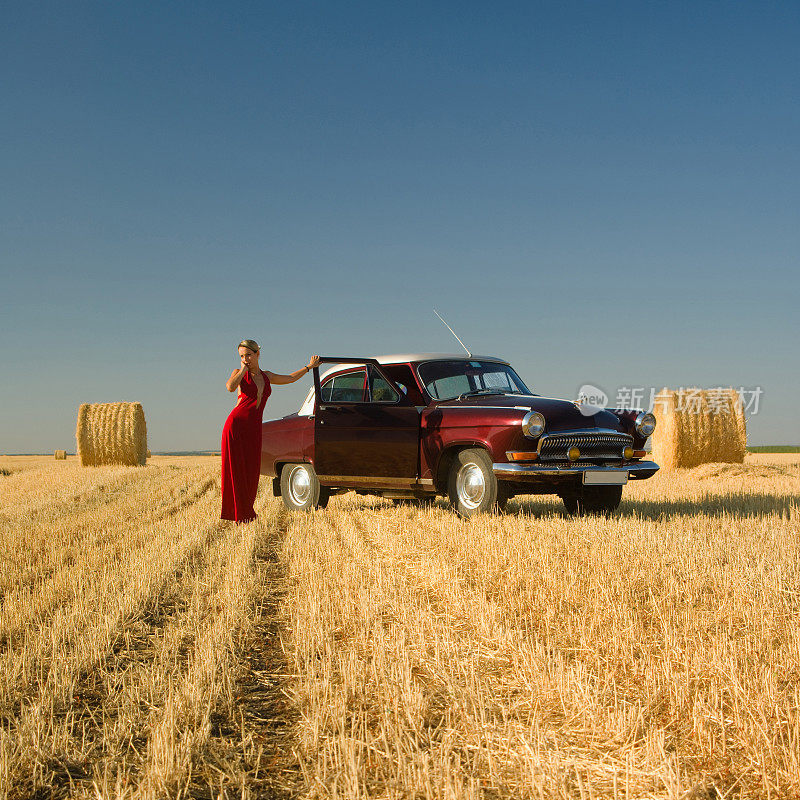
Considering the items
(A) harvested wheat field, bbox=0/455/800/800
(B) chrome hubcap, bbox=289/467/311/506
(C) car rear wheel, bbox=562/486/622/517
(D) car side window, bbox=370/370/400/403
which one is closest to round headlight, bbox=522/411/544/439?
(A) harvested wheat field, bbox=0/455/800/800

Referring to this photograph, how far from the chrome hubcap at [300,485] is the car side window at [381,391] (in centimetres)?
181

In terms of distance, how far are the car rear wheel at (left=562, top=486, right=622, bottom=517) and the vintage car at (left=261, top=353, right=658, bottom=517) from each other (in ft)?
0.04

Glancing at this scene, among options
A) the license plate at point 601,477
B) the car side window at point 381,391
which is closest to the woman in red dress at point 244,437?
the car side window at point 381,391

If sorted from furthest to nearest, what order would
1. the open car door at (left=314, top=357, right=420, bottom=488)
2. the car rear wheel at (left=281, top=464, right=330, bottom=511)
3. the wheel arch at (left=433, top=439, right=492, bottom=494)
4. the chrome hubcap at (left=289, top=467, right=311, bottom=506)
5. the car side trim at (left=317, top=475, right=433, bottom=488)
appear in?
the chrome hubcap at (left=289, top=467, right=311, bottom=506)
the car rear wheel at (left=281, top=464, right=330, bottom=511)
the open car door at (left=314, top=357, right=420, bottom=488)
the car side trim at (left=317, top=475, right=433, bottom=488)
the wheel arch at (left=433, top=439, right=492, bottom=494)

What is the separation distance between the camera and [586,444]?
844cm

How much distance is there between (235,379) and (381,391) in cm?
168

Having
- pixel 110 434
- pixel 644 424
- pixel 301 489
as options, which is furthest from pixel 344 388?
pixel 110 434

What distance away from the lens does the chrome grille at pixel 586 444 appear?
8.19 metres

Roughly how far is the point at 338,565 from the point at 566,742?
3500mm

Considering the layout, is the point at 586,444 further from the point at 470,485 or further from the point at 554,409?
the point at 470,485

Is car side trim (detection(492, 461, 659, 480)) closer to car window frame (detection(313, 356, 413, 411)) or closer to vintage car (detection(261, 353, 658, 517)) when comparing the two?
vintage car (detection(261, 353, 658, 517))

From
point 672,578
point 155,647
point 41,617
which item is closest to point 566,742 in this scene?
point 155,647

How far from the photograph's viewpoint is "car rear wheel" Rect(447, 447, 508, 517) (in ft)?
27.2

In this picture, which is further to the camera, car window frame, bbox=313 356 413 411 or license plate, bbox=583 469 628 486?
car window frame, bbox=313 356 413 411
